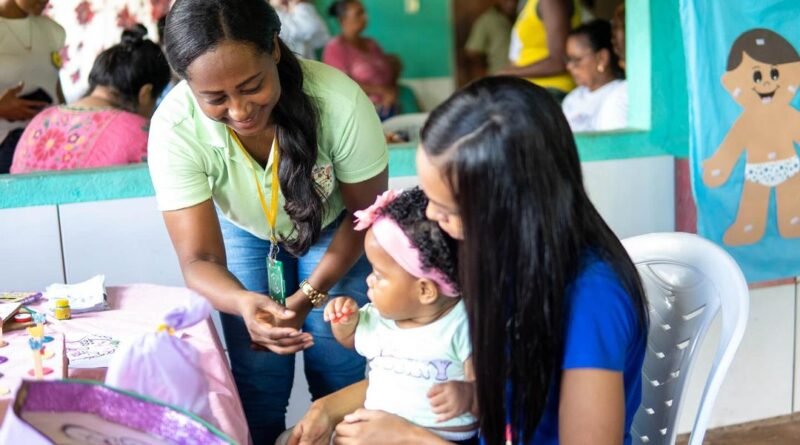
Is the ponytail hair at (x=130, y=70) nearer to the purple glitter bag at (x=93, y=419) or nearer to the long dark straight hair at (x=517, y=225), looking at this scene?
the long dark straight hair at (x=517, y=225)

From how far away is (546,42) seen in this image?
Answer: 4.04 m

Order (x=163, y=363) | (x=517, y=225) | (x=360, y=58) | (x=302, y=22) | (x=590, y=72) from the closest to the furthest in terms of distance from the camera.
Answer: (x=163, y=363), (x=517, y=225), (x=590, y=72), (x=302, y=22), (x=360, y=58)

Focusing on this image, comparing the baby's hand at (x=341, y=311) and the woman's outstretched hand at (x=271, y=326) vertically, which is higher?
the baby's hand at (x=341, y=311)

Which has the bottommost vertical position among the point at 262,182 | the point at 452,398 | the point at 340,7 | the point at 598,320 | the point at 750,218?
the point at 750,218

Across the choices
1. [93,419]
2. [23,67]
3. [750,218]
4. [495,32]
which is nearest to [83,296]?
[93,419]

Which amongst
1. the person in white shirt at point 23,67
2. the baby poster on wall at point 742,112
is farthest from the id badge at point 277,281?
the person in white shirt at point 23,67

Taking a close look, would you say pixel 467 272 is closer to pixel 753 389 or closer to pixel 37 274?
pixel 37 274

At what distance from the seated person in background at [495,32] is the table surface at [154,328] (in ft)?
15.0

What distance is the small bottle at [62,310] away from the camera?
1.82 m

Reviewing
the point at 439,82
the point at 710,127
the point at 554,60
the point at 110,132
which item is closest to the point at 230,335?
the point at 110,132

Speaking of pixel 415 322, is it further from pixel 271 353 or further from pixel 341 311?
pixel 271 353

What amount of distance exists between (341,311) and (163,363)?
578 millimetres

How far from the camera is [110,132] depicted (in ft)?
8.97

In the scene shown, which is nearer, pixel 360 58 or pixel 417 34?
pixel 360 58
